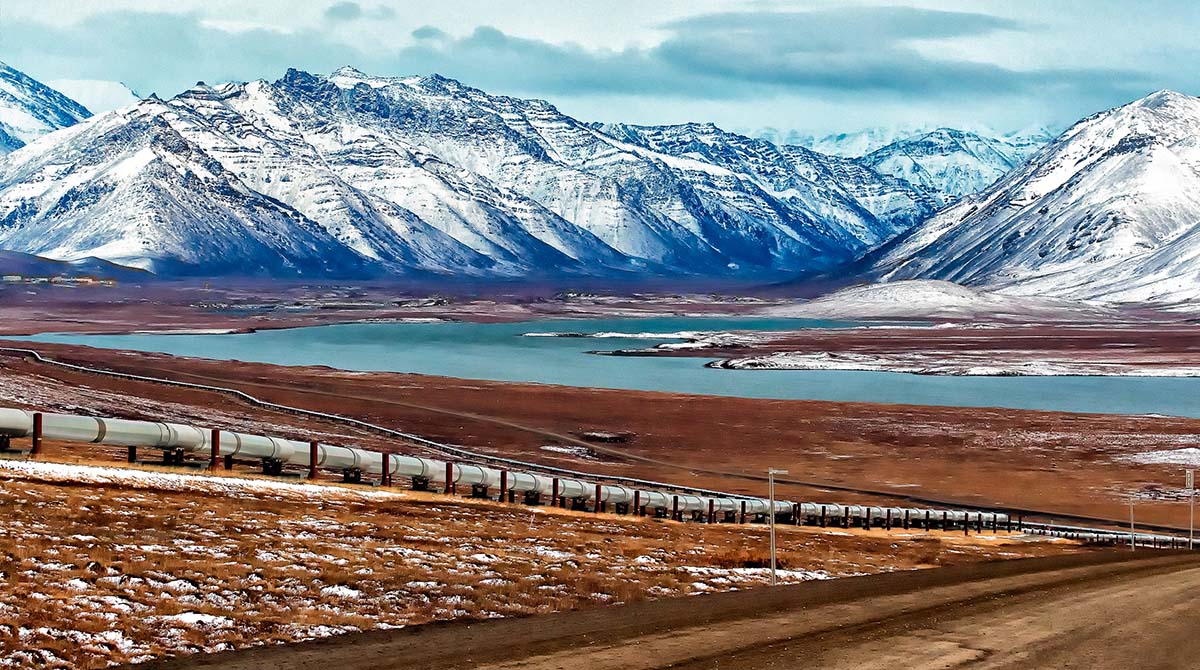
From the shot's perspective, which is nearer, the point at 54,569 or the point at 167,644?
the point at 167,644

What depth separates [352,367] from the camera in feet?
600

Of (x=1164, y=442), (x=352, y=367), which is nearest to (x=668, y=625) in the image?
(x=1164, y=442)

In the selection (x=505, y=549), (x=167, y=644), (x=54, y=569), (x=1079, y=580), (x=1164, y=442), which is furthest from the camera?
(x=1164, y=442)

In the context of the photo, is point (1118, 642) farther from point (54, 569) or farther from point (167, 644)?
point (54, 569)

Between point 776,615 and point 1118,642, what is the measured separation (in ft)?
19.2

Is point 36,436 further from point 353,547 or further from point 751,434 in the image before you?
point 751,434

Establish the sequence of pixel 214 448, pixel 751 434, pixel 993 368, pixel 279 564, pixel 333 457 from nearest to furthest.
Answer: pixel 279 564 → pixel 214 448 → pixel 333 457 → pixel 751 434 → pixel 993 368

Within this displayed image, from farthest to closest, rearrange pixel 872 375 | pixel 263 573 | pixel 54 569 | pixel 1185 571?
pixel 872 375 < pixel 1185 571 < pixel 263 573 < pixel 54 569

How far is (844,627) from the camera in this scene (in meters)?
25.7

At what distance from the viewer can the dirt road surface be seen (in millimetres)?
21875

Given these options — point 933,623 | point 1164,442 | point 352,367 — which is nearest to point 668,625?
point 933,623

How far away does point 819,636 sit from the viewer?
24688mm

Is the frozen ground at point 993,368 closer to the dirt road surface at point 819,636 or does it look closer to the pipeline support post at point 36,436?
the pipeline support post at point 36,436

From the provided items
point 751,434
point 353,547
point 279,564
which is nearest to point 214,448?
point 353,547
